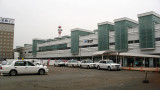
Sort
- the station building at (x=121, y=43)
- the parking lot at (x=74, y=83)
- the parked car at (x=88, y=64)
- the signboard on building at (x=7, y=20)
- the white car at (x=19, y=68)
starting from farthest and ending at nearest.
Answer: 1. the signboard on building at (x=7, y=20)
2. the station building at (x=121, y=43)
3. the parked car at (x=88, y=64)
4. the white car at (x=19, y=68)
5. the parking lot at (x=74, y=83)

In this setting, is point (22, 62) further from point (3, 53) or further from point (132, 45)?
point (3, 53)

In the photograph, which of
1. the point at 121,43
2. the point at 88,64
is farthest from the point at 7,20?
the point at 88,64

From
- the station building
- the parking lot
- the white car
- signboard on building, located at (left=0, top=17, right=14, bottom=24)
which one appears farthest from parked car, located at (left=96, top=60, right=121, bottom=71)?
signboard on building, located at (left=0, top=17, right=14, bottom=24)

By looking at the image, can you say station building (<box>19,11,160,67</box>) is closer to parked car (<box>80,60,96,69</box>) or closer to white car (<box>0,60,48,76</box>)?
parked car (<box>80,60,96,69</box>)

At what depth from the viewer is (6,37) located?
127 meters

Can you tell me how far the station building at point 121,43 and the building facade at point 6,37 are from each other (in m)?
59.1

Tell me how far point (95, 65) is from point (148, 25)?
2284 centimetres

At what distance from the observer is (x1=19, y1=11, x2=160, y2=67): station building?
42.7 m

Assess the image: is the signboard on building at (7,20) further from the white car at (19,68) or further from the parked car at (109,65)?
the white car at (19,68)

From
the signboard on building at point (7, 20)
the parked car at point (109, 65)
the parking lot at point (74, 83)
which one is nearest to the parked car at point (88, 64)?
the parked car at point (109, 65)

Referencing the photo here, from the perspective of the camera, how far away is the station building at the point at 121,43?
140ft

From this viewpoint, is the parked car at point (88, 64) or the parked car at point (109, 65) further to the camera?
the parked car at point (88, 64)

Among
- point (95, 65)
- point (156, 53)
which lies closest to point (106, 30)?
point (156, 53)

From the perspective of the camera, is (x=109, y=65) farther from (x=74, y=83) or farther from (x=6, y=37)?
(x=6, y=37)
